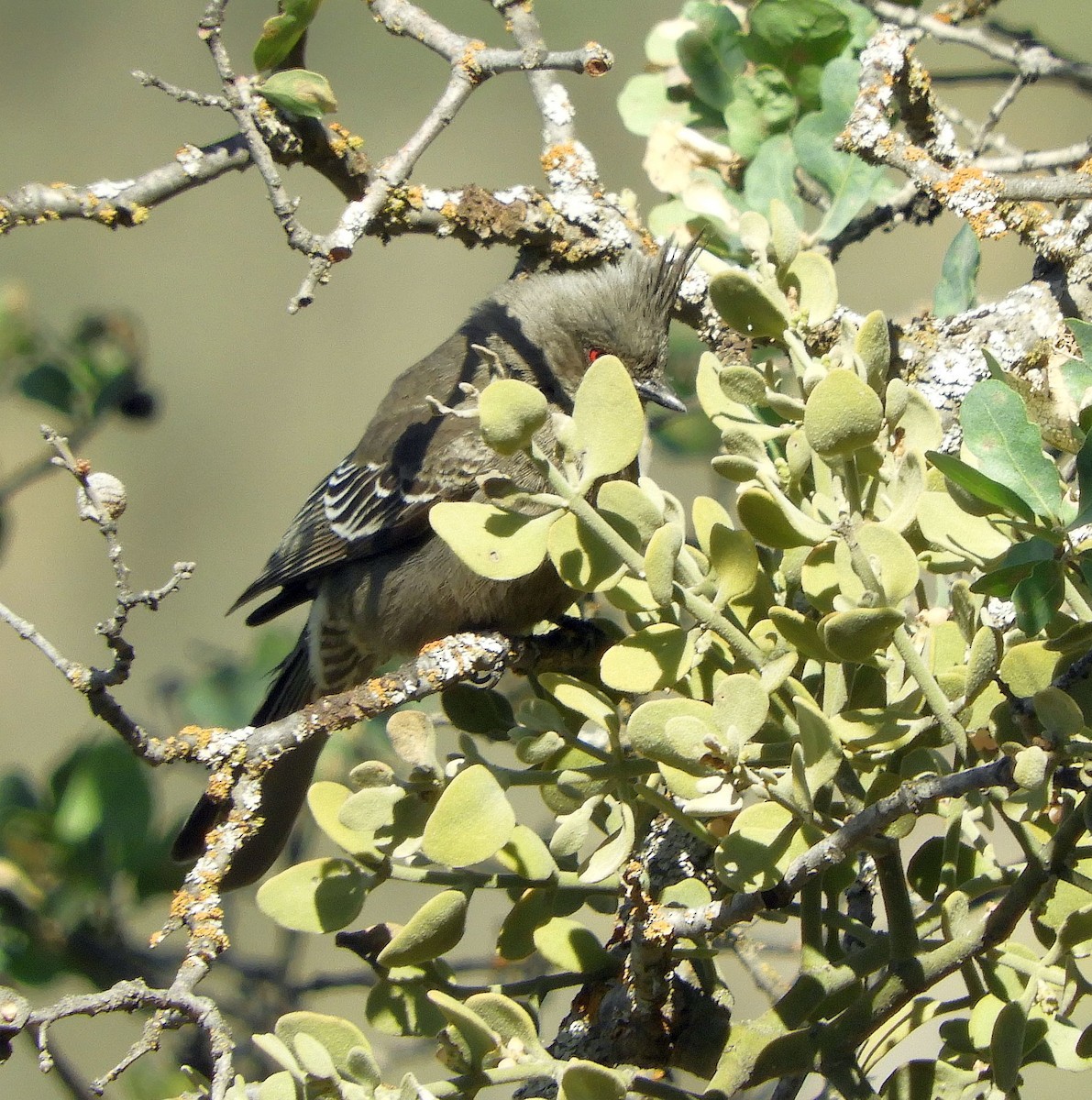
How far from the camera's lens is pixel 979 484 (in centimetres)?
124

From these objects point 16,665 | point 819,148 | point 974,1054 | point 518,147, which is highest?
point 518,147

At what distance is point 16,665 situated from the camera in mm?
7910

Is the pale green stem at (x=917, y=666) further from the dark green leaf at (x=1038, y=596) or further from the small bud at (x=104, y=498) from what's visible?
the small bud at (x=104, y=498)

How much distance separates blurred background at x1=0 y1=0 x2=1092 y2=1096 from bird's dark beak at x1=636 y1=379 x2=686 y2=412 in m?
4.51

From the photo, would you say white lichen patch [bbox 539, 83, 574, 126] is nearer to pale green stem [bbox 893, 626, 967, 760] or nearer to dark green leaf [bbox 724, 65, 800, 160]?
dark green leaf [bbox 724, 65, 800, 160]

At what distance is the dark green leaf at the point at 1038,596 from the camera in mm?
1235

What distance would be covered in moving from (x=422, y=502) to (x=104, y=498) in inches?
68.8

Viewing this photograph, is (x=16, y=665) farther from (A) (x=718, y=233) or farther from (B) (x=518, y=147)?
(A) (x=718, y=233)

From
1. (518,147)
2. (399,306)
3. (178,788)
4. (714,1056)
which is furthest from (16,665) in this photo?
(714,1056)

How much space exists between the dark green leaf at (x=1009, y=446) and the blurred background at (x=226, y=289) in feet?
21.4

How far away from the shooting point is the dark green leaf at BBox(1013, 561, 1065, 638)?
1.24 metres

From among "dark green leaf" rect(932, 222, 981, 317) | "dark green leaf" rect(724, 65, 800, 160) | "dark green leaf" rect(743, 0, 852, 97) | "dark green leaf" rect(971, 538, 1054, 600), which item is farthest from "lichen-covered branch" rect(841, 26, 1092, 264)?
"dark green leaf" rect(971, 538, 1054, 600)

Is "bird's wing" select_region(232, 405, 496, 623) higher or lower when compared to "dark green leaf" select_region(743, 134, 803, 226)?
lower

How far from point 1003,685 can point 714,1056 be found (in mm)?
697
